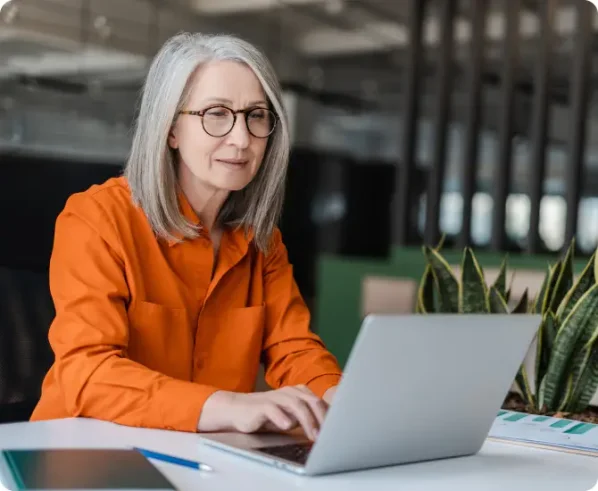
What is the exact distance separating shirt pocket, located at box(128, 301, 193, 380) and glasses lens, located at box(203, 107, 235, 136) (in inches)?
13.2

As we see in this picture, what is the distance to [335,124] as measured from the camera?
6445 millimetres

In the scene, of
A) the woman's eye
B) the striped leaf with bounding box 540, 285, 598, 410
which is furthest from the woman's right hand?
the striped leaf with bounding box 540, 285, 598, 410

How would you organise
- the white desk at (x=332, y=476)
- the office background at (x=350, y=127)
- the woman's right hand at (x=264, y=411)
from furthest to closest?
the office background at (x=350, y=127), the woman's right hand at (x=264, y=411), the white desk at (x=332, y=476)

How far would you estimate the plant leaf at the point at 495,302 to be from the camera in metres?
2.02

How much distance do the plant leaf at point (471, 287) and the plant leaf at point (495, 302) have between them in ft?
0.09

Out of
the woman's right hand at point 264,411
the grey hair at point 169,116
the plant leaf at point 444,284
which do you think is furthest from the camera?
→ the plant leaf at point 444,284

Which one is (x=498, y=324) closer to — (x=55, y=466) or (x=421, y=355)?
(x=421, y=355)

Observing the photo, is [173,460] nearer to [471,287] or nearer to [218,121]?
[218,121]

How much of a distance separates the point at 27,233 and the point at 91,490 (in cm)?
357

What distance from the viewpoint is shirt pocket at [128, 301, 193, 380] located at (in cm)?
153

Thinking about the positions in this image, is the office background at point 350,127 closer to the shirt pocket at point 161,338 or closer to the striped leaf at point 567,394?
the shirt pocket at point 161,338

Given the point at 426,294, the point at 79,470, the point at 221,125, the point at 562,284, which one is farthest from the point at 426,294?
the point at 79,470

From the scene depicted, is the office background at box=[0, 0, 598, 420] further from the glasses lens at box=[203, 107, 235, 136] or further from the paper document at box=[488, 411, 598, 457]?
the paper document at box=[488, 411, 598, 457]

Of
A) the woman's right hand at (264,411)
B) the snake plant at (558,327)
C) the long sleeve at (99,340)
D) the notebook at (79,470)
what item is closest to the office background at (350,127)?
the long sleeve at (99,340)
